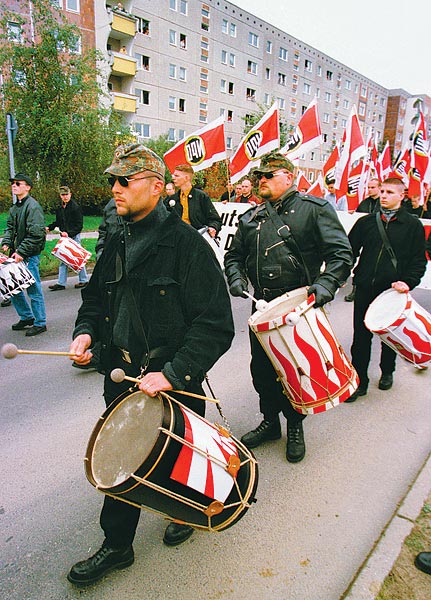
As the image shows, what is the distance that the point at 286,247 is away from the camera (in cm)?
323

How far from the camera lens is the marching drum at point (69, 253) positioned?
7754 millimetres

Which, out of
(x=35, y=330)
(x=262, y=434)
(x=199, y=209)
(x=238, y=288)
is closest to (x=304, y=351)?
(x=238, y=288)

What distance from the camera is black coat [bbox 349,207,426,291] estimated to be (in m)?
4.27

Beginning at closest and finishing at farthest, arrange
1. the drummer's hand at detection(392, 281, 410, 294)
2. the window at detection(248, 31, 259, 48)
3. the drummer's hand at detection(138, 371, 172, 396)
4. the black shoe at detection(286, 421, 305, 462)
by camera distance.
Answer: the drummer's hand at detection(138, 371, 172, 396)
the black shoe at detection(286, 421, 305, 462)
the drummer's hand at detection(392, 281, 410, 294)
the window at detection(248, 31, 259, 48)

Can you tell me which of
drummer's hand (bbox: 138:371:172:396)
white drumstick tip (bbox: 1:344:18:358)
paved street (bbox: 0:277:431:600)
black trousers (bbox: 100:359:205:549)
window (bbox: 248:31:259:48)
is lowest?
paved street (bbox: 0:277:431:600)

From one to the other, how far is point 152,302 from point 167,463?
0.77 meters

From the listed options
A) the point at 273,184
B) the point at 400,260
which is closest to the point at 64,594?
the point at 273,184

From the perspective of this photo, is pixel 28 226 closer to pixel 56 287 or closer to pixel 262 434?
pixel 56 287

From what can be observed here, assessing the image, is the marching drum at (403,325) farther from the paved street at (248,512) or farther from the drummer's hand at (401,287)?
the paved street at (248,512)

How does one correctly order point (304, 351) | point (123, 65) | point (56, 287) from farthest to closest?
point (123, 65) < point (56, 287) < point (304, 351)

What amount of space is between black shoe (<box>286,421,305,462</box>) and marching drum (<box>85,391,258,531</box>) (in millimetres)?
1392

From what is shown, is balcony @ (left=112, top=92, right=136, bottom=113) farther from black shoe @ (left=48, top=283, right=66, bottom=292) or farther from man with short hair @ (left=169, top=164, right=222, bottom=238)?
man with short hair @ (left=169, top=164, right=222, bottom=238)

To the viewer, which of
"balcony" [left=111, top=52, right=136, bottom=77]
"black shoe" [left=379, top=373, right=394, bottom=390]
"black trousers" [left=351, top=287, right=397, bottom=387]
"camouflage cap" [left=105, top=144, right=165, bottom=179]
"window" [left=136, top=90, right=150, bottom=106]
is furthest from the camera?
"window" [left=136, top=90, right=150, bottom=106]

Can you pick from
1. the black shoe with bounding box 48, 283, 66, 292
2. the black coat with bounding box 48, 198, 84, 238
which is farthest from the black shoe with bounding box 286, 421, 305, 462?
the black coat with bounding box 48, 198, 84, 238
